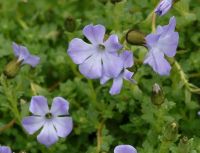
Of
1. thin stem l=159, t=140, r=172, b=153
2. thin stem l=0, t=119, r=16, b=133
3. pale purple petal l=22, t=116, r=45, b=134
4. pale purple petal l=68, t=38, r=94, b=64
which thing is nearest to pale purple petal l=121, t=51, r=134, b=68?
pale purple petal l=68, t=38, r=94, b=64

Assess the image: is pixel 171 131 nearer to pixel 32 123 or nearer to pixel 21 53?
pixel 32 123

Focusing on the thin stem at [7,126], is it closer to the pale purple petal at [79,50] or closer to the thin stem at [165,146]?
the pale purple petal at [79,50]

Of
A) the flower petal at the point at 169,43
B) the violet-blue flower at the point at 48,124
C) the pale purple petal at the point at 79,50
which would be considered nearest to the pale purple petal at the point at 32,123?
the violet-blue flower at the point at 48,124

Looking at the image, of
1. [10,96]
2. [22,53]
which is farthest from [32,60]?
[10,96]

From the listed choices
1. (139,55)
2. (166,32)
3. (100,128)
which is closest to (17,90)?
(100,128)

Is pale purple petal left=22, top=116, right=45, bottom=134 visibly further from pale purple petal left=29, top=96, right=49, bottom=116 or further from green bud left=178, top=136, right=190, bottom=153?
green bud left=178, top=136, right=190, bottom=153

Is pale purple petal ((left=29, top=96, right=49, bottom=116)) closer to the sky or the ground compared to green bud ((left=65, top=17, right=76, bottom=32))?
closer to the ground
